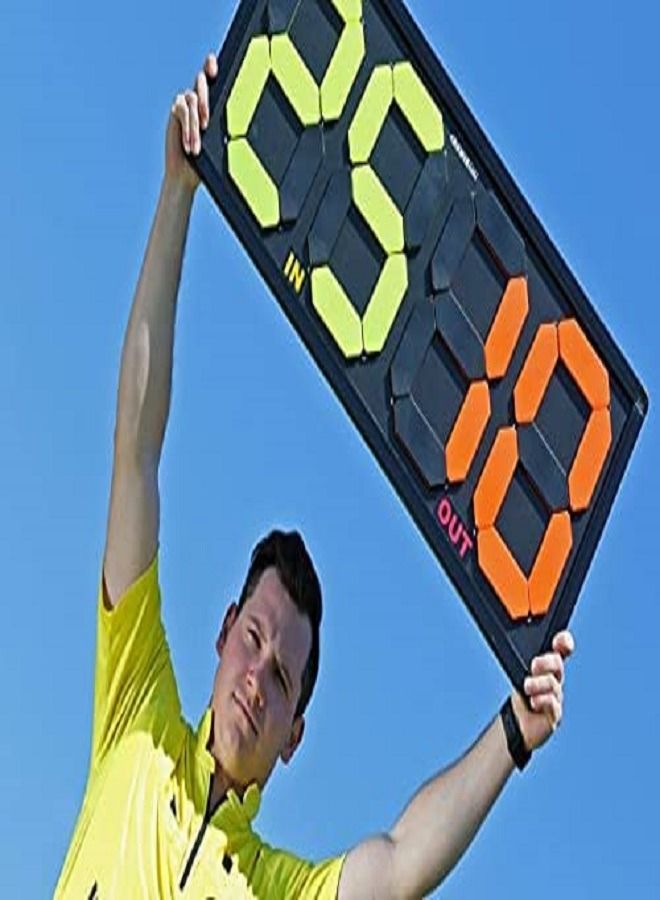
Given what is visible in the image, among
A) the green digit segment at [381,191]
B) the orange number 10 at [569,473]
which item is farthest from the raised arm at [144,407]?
the orange number 10 at [569,473]

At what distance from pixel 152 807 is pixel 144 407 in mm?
1185

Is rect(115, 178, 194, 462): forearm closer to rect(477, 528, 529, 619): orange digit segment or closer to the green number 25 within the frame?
the green number 25

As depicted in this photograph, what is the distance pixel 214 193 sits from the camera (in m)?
8.00

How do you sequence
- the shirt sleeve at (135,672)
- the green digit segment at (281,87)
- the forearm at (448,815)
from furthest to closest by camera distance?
the shirt sleeve at (135,672)
the forearm at (448,815)
the green digit segment at (281,87)

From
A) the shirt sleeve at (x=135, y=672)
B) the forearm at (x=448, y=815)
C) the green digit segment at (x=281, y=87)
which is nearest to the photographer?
the green digit segment at (x=281, y=87)

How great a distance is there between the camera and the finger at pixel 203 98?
26.3ft

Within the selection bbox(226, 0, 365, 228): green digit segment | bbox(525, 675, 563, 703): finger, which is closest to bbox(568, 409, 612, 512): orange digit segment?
bbox(525, 675, 563, 703): finger

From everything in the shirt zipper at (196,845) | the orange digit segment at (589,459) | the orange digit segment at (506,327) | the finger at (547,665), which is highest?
the orange digit segment at (506,327)

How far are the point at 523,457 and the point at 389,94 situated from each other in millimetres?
1136

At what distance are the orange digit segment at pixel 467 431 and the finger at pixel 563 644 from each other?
0.54 m

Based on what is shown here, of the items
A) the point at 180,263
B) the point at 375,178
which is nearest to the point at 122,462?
the point at 180,263

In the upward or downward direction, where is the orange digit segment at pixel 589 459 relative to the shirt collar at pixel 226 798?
upward

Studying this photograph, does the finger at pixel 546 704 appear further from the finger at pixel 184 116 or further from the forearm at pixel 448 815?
the finger at pixel 184 116

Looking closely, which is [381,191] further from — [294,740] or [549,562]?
[294,740]
